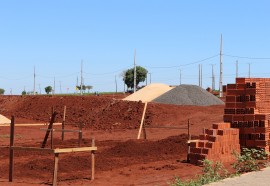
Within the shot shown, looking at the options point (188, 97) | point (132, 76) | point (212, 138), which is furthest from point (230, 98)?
point (132, 76)

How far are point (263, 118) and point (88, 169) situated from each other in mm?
5905

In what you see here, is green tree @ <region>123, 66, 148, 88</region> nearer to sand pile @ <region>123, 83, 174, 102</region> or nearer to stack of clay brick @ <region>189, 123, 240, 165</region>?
sand pile @ <region>123, 83, 174, 102</region>

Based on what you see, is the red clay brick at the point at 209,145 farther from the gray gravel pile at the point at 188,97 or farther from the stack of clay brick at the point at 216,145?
the gray gravel pile at the point at 188,97

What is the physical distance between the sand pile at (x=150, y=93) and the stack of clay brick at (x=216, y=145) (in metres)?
29.3

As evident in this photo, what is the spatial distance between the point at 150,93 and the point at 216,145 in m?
33.5

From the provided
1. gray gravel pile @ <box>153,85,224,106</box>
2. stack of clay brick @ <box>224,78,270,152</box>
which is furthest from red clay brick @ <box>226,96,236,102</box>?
A: gray gravel pile @ <box>153,85,224,106</box>

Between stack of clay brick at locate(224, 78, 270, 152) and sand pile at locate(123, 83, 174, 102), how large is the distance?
2817cm

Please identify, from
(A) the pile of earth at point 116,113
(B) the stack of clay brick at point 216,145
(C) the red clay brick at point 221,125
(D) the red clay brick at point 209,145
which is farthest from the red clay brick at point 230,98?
(A) the pile of earth at point 116,113

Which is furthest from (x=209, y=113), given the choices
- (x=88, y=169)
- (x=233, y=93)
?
(x=88, y=169)

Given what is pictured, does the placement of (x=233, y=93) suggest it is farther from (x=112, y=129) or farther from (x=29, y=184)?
(x=112, y=129)

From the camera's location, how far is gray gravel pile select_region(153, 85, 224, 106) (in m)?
40.5

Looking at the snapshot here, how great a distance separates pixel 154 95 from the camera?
152ft

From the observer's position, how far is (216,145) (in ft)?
45.9

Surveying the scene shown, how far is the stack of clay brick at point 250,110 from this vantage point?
15.1 meters
